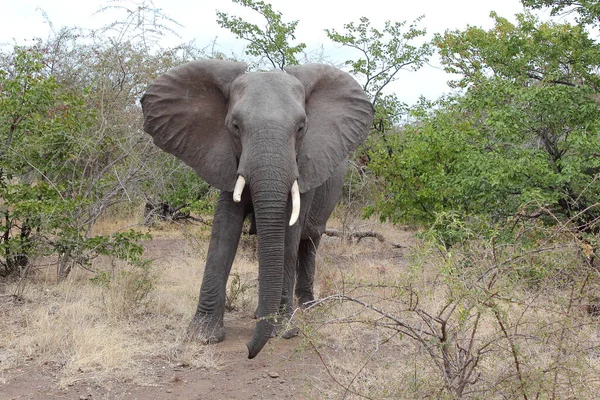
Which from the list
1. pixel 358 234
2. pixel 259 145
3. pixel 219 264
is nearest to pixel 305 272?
pixel 219 264

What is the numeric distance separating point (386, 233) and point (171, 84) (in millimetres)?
8893

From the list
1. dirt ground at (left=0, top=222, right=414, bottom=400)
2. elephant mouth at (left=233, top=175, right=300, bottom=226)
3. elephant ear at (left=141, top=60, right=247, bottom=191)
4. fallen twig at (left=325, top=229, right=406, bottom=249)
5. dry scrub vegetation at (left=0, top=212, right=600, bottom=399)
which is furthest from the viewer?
fallen twig at (left=325, top=229, right=406, bottom=249)

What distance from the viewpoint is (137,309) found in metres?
6.60

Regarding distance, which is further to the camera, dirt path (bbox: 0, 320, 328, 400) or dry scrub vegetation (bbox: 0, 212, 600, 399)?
dirt path (bbox: 0, 320, 328, 400)

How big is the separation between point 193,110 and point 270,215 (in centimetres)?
158

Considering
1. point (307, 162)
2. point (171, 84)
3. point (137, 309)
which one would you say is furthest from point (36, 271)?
point (307, 162)

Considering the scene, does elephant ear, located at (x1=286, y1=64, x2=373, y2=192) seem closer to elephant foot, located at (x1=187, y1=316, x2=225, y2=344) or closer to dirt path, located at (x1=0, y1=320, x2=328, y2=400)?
elephant foot, located at (x1=187, y1=316, x2=225, y2=344)

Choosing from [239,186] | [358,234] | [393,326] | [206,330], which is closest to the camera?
[393,326]

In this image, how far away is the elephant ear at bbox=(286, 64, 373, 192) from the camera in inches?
237

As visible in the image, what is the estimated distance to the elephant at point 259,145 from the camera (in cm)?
530

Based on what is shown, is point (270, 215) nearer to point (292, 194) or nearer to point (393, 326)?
point (292, 194)

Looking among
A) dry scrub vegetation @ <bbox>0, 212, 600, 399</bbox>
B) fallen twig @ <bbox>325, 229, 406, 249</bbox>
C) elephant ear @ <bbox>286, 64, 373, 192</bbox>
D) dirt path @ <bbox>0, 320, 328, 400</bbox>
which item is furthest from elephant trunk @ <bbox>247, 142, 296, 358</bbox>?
fallen twig @ <bbox>325, 229, 406, 249</bbox>

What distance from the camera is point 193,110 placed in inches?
247

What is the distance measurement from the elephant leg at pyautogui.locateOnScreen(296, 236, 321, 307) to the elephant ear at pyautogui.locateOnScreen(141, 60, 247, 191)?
1.77m
